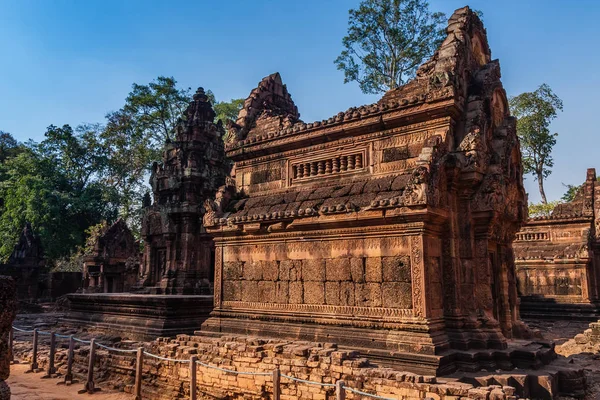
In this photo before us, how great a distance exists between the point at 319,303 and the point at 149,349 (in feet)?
12.4

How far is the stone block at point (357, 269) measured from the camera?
292 inches

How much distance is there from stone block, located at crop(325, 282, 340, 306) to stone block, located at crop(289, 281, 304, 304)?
0.54 meters

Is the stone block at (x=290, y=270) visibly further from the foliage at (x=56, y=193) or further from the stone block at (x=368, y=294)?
the foliage at (x=56, y=193)

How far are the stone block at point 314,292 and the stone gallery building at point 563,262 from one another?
13196 millimetres

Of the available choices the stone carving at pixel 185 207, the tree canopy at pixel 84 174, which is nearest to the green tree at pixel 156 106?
the tree canopy at pixel 84 174

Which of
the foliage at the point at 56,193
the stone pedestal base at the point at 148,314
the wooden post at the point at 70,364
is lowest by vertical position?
the wooden post at the point at 70,364

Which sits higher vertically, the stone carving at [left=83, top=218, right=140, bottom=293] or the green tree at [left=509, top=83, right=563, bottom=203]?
the green tree at [left=509, top=83, right=563, bottom=203]

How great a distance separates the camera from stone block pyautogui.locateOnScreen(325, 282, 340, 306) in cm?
767

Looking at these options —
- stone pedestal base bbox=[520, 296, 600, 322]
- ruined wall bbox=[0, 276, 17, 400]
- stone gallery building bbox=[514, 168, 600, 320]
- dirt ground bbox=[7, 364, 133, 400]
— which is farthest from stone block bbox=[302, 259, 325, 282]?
stone pedestal base bbox=[520, 296, 600, 322]

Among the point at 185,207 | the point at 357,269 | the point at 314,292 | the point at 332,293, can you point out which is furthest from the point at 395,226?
the point at 185,207

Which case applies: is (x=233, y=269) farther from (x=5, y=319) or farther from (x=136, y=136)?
(x=136, y=136)

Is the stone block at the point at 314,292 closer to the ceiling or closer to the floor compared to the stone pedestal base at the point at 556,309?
closer to the ceiling

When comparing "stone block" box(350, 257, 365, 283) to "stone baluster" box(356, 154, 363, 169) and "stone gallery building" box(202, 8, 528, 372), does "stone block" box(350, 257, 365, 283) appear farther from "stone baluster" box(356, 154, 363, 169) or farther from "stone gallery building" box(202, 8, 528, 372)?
"stone baluster" box(356, 154, 363, 169)

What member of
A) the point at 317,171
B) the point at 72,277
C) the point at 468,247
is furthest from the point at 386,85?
the point at 72,277
